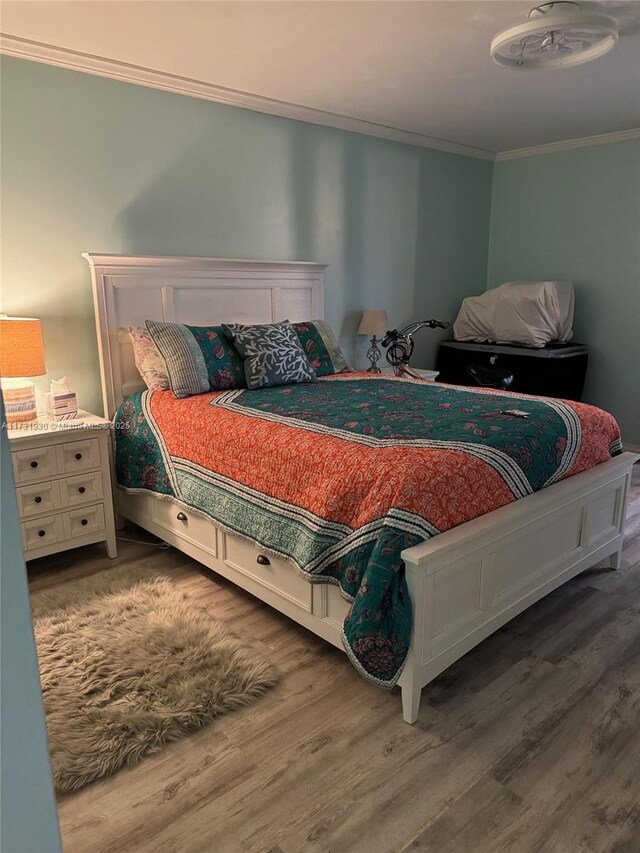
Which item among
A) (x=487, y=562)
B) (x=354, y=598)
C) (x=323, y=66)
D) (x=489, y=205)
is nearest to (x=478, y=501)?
(x=487, y=562)

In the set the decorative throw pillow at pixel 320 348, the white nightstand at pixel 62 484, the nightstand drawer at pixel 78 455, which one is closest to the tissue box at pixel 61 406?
the white nightstand at pixel 62 484

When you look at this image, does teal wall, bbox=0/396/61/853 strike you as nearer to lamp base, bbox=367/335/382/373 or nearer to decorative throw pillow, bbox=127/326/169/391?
decorative throw pillow, bbox=127/326/169/391

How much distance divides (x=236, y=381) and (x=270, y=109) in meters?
1.78

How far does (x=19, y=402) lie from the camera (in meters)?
2.82

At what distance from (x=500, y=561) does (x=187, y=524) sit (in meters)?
1.40

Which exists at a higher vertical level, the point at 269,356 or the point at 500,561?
the point at 269,356

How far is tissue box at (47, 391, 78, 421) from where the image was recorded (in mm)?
2932

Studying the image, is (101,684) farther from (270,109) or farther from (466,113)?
(466,113)

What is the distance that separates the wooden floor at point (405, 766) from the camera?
1514mm

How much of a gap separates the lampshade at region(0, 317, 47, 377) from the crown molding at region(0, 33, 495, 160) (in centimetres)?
127

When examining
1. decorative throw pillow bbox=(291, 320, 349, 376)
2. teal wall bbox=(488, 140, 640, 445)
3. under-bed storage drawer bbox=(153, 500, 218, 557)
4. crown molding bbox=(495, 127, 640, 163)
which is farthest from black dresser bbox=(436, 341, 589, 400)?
under-bed storage drawer bbox=(153, 500, 218, 557)

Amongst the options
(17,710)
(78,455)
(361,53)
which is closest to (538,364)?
(361,53)

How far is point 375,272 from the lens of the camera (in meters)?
4.55

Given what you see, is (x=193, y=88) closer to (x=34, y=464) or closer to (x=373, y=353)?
(x=373, y=353)
